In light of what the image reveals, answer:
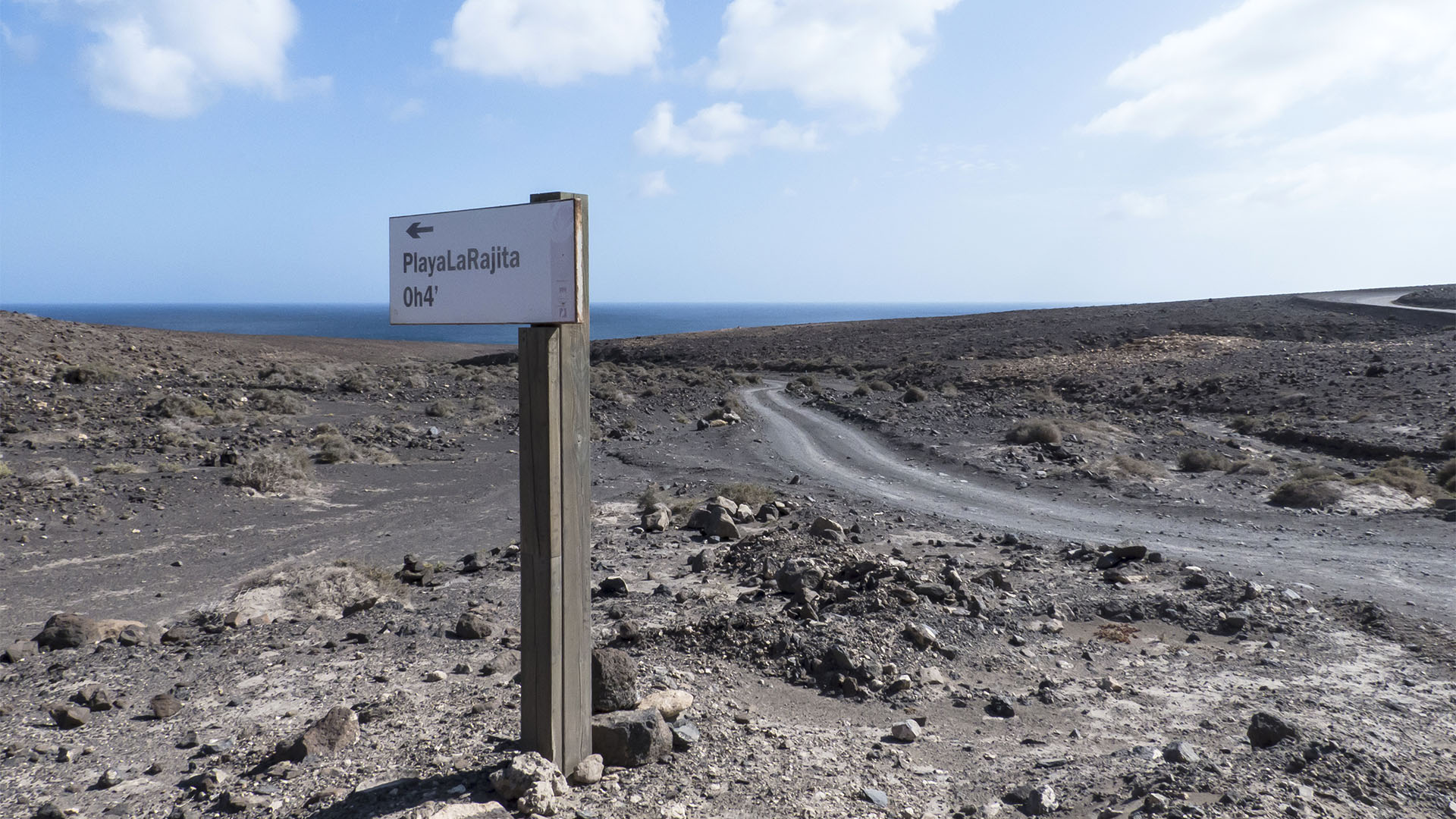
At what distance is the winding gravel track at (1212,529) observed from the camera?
1033 centimetres

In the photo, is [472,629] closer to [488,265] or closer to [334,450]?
[488,265]

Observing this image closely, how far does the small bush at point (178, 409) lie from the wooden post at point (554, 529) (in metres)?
22.3

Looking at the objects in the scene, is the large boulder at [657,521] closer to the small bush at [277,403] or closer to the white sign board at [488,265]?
the white sign board at [488,265]

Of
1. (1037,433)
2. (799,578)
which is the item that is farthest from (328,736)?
(1037,433)

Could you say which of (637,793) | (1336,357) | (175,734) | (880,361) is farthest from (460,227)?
(880,361)

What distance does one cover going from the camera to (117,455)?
17188 millimetres

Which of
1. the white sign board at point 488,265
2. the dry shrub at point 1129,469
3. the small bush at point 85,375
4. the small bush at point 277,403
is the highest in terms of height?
the white sign board at point 488,265

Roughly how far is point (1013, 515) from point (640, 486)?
729 centimetres

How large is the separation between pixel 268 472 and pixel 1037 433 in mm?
17804

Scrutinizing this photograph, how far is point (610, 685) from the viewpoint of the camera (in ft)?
17.4

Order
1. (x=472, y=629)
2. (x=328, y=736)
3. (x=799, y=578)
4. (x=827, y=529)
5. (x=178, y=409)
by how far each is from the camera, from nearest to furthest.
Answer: (x=328, y=736) → (x=472, y=629) → (x=799, y=578) → (x=827, y=529) → (x=178, y=409)

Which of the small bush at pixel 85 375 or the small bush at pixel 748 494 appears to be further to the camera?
the small bush at pixel 85 375

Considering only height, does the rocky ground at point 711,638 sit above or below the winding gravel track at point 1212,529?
above

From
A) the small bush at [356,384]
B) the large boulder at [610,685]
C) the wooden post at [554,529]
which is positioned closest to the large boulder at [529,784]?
the wooden post at [554,529]
